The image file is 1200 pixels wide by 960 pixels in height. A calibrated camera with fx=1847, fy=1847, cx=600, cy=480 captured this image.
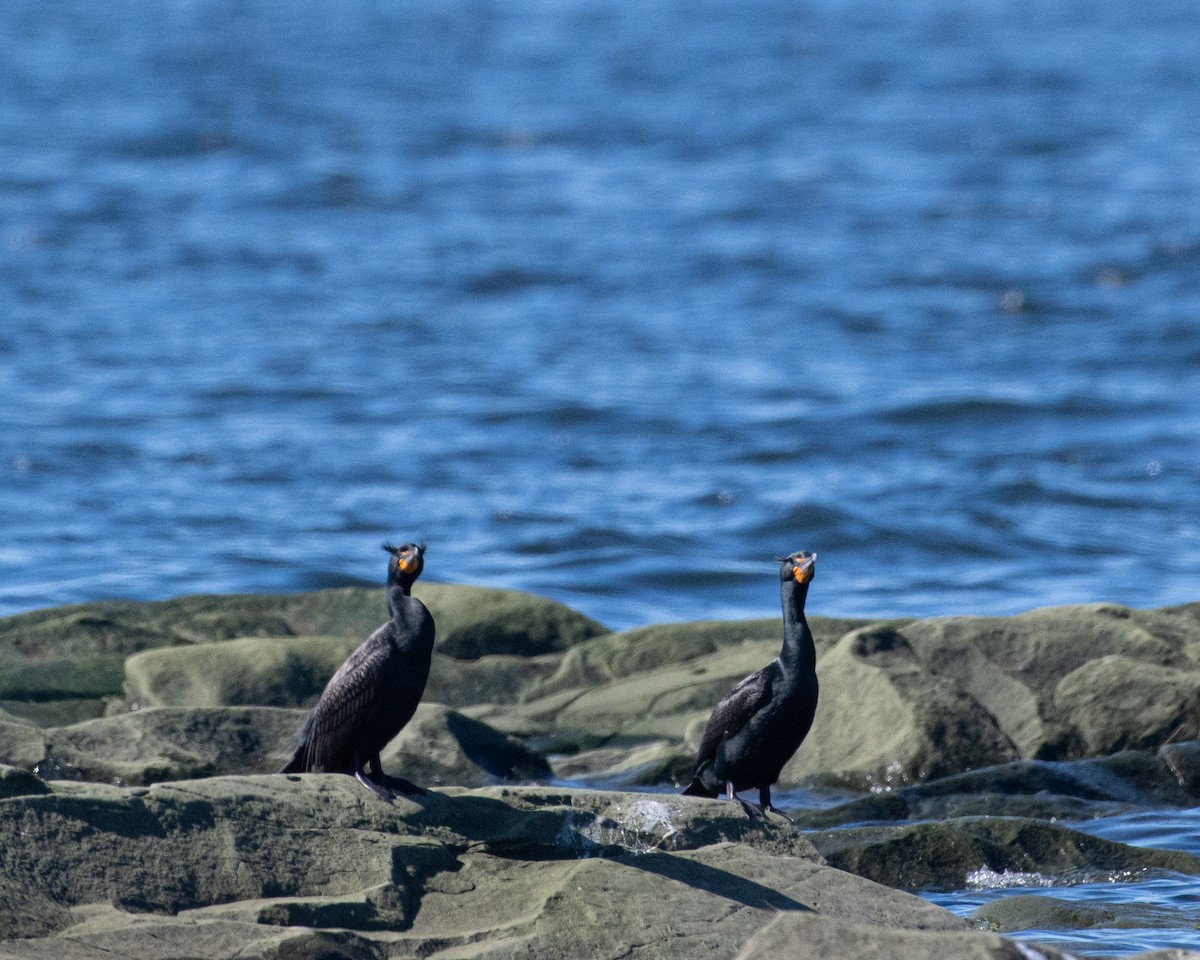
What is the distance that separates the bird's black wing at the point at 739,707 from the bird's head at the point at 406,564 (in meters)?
1.63

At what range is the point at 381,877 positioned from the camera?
6.78m

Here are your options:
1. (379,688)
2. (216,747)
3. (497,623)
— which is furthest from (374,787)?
(497,623)

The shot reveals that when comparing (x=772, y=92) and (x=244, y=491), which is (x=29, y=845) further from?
(x=772, y=92)

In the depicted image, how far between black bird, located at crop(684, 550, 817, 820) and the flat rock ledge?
2.92 feet

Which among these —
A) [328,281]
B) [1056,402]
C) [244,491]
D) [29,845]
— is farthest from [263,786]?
[328,281]

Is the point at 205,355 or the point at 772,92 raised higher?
the point at 772,92

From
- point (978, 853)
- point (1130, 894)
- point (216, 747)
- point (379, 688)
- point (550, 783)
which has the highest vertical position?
A: point (379, 688)

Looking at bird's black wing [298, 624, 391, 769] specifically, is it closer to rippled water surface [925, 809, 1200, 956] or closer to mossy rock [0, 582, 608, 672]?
rippled water surface [925, 809, 1200, 956]

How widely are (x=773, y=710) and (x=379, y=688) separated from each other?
6.11 ft

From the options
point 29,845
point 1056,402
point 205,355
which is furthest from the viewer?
point 205,355

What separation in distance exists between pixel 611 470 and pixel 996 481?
444 cm

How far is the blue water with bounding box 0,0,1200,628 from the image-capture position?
1847 cm

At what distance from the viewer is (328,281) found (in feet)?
102

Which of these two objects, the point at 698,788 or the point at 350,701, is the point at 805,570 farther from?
the point at 350,701
